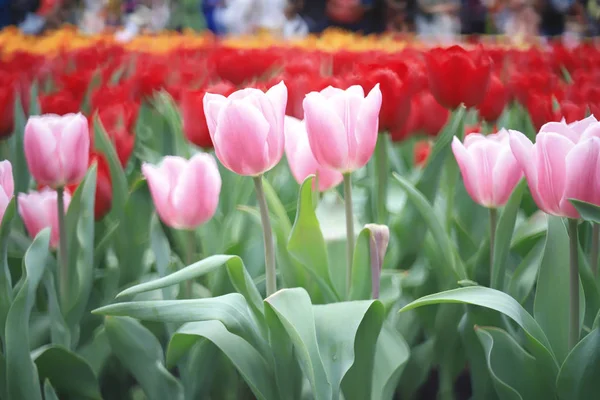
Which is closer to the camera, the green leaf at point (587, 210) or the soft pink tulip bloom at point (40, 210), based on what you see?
the green leaf at point (587, 210)

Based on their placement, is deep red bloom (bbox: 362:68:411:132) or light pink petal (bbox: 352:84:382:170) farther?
deep red bloom (bbox: 362:68:411:132)

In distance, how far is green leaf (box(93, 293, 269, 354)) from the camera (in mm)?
533

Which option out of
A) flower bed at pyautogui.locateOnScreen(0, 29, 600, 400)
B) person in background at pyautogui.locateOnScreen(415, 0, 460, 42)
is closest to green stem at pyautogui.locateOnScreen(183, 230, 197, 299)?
flower bed at pyautogui.locateOnScreen(0, 29, 600, 400)

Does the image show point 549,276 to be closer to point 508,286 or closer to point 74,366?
point 508,286

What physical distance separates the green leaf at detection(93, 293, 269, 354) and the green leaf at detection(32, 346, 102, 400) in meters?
0.19

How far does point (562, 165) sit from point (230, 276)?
0.30 metres

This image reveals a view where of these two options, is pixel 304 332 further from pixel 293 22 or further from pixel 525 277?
pixel 293 22

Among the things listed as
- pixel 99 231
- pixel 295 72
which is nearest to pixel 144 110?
pixel 295 72

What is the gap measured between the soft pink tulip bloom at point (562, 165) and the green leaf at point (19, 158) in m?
0.86

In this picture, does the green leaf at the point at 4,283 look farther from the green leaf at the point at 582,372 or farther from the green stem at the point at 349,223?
the green leaf at the point at 582,372

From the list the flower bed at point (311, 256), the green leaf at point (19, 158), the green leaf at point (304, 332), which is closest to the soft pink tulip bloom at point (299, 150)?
the flower bed at point (311, 256)

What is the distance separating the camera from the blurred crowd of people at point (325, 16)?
5.93m

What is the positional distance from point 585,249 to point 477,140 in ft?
0.73

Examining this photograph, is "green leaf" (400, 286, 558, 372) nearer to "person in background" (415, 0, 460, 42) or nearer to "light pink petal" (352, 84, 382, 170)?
"light pink petal" (352, 84, 382, 170)
